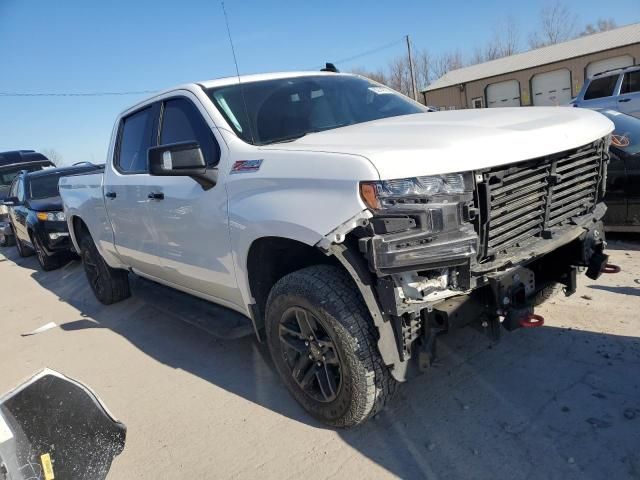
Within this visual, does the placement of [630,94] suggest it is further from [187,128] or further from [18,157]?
[18,157]

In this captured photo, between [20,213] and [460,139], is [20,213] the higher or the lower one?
the lower one

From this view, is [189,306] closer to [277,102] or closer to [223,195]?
[223,195]

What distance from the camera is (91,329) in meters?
5.50

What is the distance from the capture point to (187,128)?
3.65 metres

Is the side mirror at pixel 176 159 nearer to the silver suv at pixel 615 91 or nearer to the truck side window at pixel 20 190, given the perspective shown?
the truck side window at pixel 20 190

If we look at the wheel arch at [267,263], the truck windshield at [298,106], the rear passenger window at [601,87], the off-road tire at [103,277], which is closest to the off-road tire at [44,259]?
the off-road tire at [103,277]

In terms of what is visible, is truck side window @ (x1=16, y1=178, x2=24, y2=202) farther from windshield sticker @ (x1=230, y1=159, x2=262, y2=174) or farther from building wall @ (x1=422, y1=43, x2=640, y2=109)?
building wall @ (x1=422, y1=43, x2=640, y2=109)

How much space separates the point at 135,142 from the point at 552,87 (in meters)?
31.5

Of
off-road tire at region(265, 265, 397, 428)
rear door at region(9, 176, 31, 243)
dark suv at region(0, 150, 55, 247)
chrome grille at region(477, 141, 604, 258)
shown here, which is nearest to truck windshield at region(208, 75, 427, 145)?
off-road tire at region(265, 265, 397, 428)

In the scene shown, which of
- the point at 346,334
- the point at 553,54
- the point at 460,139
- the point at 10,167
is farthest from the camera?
the point at 553,54

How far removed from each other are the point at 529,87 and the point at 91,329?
1263 inches

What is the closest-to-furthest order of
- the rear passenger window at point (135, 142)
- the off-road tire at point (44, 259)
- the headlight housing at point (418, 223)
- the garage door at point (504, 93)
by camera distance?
the headlight housing at point (418, 223) → the rear passenger window at point (135, 142) → the off-road tire at point (44, 259) → the garage door at point (504, 93)

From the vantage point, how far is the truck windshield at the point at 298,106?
3.31 m

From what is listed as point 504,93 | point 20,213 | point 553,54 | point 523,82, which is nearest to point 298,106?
point 20,213
